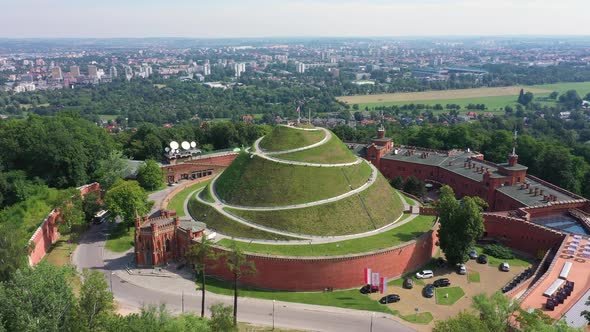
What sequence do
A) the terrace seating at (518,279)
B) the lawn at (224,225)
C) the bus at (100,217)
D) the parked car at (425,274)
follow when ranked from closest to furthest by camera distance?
the terrace seating at (518,279), the parked car at (425,274), the lawn at (224,225), the bus at (100,217)

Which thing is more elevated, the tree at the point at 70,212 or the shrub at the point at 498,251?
the tree at the point at 70,212

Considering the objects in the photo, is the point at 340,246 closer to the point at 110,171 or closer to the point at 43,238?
the point at 43,238

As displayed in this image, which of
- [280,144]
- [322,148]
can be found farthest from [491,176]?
[280,144]

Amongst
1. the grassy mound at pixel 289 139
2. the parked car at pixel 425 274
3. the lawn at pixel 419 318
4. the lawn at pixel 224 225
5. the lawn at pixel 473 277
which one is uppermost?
the grassy mound at pixel 289 139

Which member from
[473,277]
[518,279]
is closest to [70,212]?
[473,277]

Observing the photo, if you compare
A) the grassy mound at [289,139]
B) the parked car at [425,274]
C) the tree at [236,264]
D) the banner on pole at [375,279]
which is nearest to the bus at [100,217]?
the grassy mound at [289,139]

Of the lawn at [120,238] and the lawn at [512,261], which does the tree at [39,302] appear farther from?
the lawn at [512,261]

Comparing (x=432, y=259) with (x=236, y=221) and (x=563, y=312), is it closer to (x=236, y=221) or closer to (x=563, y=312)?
(x=563, y=312)

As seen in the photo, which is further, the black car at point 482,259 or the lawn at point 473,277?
the black car at point 482,259

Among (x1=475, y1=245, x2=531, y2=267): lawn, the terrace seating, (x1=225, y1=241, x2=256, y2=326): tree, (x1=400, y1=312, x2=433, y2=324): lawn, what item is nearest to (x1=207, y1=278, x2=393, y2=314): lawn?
(x1=400, y1=312, x2=433, y2=324): lawn
